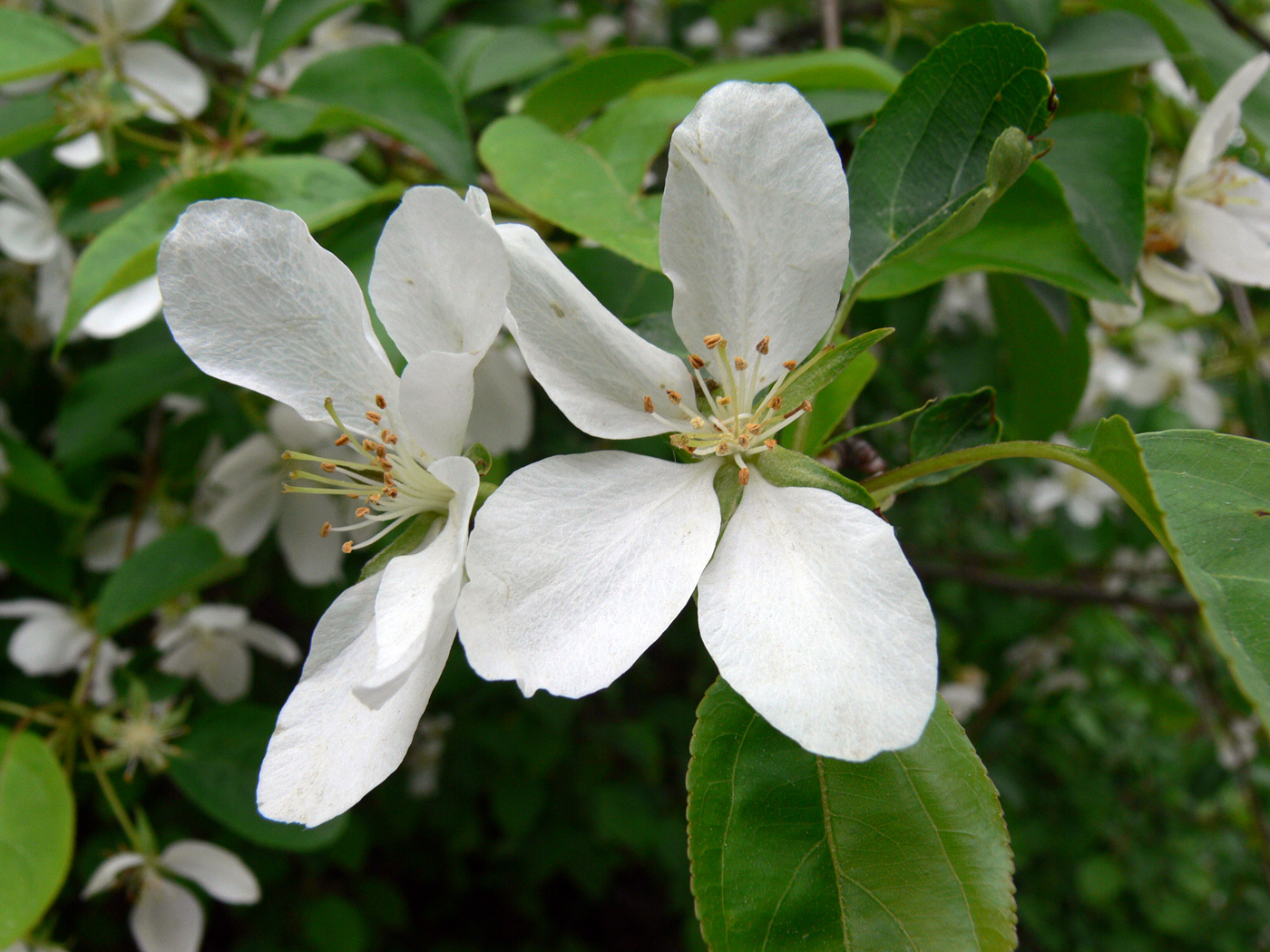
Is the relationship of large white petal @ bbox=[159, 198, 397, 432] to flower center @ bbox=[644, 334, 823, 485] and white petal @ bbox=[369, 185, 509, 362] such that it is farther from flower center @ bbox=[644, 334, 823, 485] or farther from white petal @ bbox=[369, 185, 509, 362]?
flower center @ bbox=[644, 334, 823, 485]

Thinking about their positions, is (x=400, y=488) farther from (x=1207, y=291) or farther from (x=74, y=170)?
(x=74, y=170)

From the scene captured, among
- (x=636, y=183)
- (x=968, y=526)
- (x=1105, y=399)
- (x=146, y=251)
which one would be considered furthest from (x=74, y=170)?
(x=968, y=526)

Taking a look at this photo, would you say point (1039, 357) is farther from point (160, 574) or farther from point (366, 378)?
point (160, 574)

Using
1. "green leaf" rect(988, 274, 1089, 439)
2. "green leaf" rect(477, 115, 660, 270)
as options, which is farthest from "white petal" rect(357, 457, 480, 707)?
"green leaf" rect(988, 274, 1089, 439)

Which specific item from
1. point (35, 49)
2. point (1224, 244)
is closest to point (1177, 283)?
point (1224, 244)

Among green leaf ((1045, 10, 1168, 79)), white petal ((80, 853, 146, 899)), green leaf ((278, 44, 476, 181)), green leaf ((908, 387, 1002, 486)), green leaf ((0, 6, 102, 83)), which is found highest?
green leaf ((1045, 10, 1168, 79))

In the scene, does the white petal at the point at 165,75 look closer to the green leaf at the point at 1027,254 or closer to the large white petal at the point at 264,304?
the large white petal at the point at 264,304

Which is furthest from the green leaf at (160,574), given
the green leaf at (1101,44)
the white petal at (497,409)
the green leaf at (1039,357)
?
the green leaf at (1101,44)
